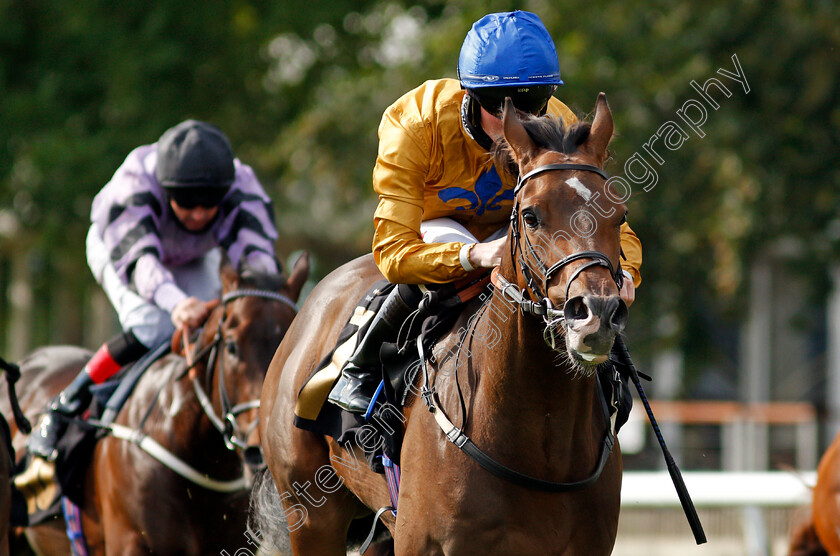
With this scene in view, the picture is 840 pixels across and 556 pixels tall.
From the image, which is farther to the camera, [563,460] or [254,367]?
[254,367]

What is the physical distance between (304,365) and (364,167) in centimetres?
1229

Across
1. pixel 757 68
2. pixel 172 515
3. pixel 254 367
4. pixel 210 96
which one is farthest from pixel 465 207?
pixel 757 68

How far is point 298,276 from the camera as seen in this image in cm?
602

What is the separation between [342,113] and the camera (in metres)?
17.0

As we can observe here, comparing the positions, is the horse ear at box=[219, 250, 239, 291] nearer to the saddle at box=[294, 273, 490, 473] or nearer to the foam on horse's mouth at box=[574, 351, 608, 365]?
the saddle at box=[294, 273, 490, 473]

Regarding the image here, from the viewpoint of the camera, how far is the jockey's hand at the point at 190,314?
239 inches

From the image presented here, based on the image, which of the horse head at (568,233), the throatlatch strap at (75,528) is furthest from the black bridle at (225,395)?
the horse head at (568,233)

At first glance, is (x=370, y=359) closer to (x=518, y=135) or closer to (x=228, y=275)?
(x=518, y=135)

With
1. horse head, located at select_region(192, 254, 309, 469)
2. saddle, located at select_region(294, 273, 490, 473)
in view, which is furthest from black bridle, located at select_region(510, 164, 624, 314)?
horse head, located at select_region(192, 254, 309, 469)

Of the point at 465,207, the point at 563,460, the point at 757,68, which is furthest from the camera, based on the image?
the point at 757,68

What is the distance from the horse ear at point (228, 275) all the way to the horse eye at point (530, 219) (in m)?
2.86

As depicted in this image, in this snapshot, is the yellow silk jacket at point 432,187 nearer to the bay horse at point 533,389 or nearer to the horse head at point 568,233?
the bay horse at point 533,389

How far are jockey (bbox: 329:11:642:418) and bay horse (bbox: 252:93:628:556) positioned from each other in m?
0.25

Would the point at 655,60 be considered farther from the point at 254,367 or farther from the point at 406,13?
the point at 254,367
